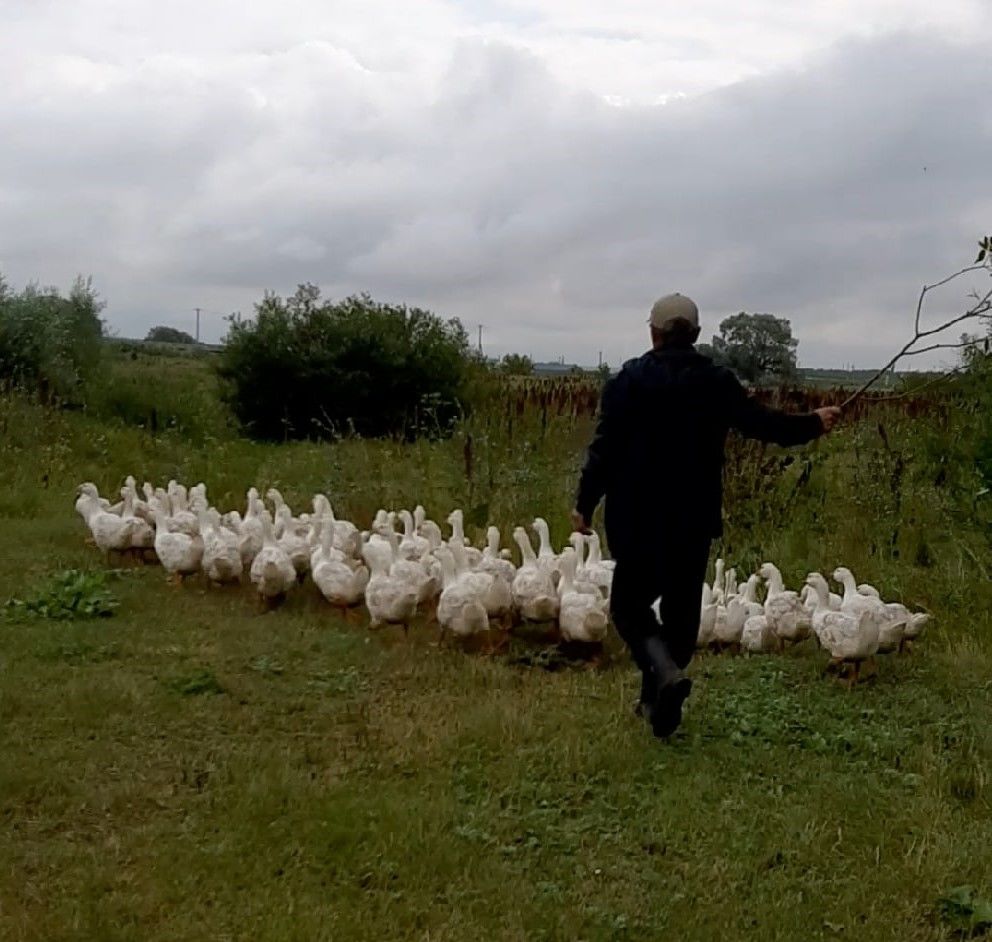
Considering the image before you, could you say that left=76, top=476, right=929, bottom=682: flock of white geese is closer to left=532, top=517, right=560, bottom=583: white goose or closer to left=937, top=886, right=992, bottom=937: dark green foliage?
left=532, top=517, right=560, bottom=583: white goose

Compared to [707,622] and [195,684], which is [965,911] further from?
[195,684]

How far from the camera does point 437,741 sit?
5301 mm

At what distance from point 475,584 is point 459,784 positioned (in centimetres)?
209

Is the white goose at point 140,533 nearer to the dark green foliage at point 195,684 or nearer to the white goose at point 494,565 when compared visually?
the white goose at point 494,565

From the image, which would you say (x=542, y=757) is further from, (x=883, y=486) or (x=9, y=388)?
(x=9, y=388)

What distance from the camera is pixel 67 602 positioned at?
780 centimetres

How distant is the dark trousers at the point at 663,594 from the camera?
526cm

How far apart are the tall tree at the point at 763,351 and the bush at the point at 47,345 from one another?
9.81 meters

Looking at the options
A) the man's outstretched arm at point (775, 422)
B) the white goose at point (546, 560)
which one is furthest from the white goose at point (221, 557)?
the man's outstretched arm at point (775, 422)

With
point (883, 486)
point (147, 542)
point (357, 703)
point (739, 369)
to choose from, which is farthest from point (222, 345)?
point (357, 703)

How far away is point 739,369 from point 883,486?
13.4 ft

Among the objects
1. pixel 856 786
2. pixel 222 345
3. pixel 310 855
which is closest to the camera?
pixel 310 855

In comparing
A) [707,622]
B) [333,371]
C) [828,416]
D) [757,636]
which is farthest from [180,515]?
[333,371]

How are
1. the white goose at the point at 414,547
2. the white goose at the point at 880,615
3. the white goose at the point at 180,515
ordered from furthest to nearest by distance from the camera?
1. the white goose at the point at 180,515
2. the white goose at the point at 414,547
3. the white goose at the point at 880,615
